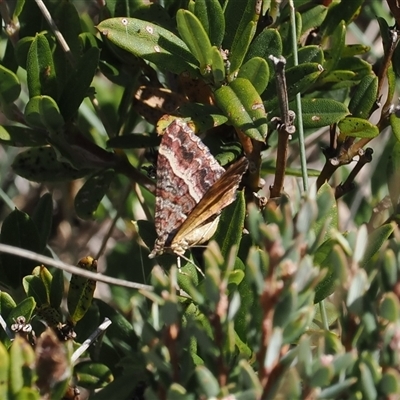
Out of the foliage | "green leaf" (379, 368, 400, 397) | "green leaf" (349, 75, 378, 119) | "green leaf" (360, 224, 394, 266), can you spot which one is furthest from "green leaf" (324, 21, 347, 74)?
"green leaf" (379, 368, 400, 397)

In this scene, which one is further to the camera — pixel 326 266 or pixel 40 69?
pixel 40 69

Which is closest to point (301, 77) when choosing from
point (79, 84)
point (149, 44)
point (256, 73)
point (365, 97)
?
point (256, 73)

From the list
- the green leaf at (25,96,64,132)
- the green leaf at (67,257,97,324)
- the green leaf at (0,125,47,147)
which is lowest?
the green leaf at (67,257,97,324)

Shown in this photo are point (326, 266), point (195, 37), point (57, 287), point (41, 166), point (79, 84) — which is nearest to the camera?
point (326, 266)

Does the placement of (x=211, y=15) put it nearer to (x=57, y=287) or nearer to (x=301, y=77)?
(x=301, y=77)

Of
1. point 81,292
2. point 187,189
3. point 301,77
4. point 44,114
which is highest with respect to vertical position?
point 301,77

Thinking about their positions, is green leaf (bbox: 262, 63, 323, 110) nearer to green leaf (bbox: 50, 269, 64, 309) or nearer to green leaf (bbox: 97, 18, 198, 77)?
green leaf (bbox: 97, 18, 198, 77)
